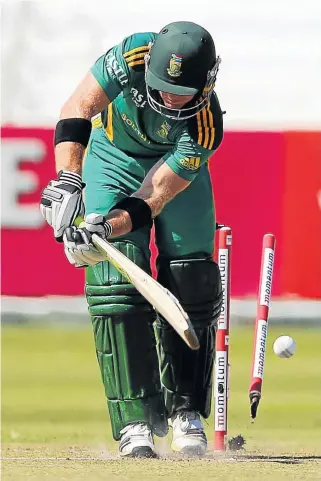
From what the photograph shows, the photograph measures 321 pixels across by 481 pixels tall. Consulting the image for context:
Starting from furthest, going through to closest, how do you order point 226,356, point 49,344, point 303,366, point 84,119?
point 49,344, point 303,366, point 226,356, point 84,119

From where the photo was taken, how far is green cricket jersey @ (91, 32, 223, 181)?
4945mm

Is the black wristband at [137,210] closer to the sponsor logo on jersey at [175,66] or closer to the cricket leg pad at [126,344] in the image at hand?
the cricket leg pad at [126,344]

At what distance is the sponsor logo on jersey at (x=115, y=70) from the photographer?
497cm

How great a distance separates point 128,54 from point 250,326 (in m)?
5.29

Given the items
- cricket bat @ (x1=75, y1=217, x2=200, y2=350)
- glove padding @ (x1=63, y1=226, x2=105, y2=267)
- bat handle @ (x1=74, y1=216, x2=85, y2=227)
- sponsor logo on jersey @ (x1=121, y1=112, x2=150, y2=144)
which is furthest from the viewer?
sponsor logo on jersey @ (x1=121, y1=112, x2=150, y2=144)

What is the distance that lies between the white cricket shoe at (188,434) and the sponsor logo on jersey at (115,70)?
4.31 ft

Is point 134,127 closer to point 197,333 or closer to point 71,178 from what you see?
point 71,178

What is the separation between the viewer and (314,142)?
10.1m

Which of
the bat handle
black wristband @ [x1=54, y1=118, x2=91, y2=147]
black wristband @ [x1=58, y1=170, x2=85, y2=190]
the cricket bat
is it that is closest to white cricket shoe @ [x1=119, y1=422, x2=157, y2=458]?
the cricket bat

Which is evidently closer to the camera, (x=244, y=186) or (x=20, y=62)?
(x=244, y=186)

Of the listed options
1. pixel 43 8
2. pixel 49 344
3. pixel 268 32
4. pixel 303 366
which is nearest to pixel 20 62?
pixel 43 8

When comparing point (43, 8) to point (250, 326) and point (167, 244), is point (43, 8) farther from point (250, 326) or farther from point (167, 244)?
point (167, 244)

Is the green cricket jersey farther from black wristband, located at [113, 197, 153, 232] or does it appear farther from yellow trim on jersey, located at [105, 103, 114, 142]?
black wristband, located at [113, 197, 153, 232]

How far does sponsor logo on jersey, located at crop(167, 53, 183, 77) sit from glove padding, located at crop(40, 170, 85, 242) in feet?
1.69
